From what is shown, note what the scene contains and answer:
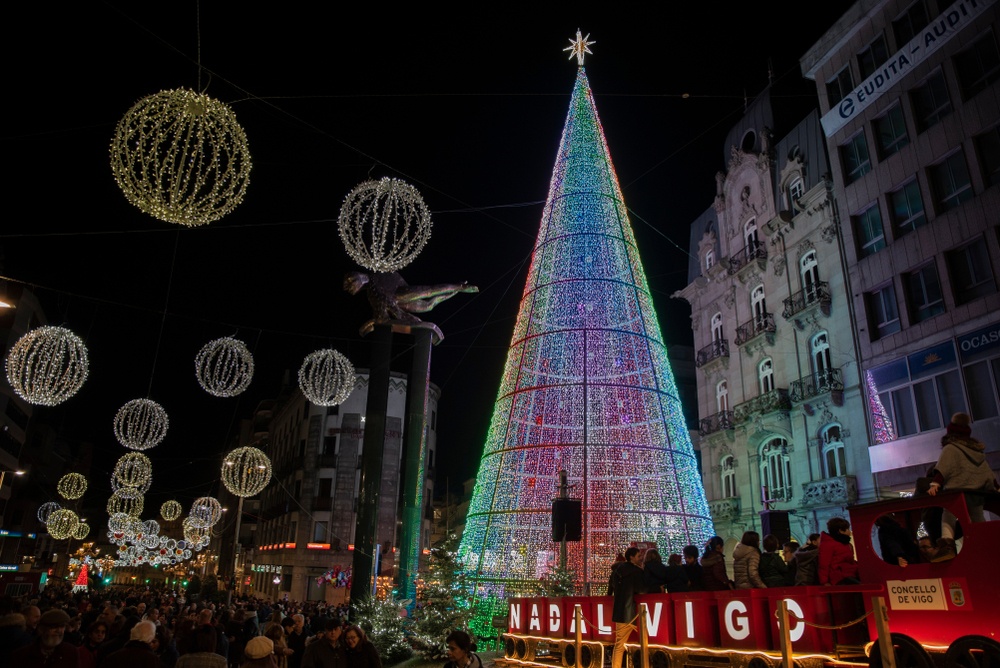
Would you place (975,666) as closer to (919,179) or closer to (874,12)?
(919,179)

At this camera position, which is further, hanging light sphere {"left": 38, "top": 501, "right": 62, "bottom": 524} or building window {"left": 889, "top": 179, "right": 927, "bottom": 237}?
hanging light sphere {"left": 38, "top": 501, "right": 62, "bottom": 524}

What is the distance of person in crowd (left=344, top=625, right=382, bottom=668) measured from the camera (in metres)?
6.16

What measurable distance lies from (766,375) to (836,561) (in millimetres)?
20821

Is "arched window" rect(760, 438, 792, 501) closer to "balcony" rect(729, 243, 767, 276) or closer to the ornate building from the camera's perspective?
the ornate building

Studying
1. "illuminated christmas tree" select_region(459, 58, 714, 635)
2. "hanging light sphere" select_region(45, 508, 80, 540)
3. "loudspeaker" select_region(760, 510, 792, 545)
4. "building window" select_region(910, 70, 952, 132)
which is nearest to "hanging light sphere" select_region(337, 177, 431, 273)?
→ "illuminated christmas tree" select_region(459, 58, 714, 635)

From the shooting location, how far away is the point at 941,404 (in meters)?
16.9

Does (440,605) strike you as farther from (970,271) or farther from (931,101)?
(931,101)

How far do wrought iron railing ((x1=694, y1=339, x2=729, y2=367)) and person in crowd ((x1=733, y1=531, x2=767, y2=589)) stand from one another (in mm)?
21697

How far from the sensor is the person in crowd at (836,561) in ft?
21.9

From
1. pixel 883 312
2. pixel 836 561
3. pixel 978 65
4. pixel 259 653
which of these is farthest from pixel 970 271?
pixel 259 653

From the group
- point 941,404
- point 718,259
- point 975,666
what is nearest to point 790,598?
point 975,666

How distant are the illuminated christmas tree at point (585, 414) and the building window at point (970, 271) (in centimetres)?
808

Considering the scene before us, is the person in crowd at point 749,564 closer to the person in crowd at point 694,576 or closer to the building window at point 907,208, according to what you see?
the person in crowd at point 694,576

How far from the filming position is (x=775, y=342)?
83.8ft
